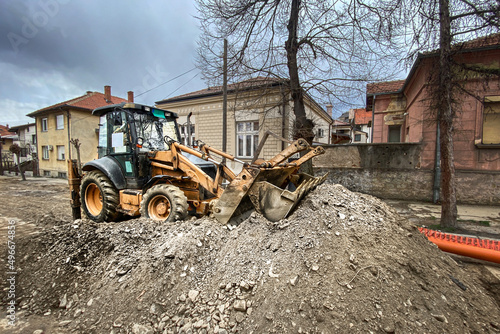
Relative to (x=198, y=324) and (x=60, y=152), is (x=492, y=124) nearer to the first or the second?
(x=198, y=324)

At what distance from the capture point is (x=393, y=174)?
27.8 feet

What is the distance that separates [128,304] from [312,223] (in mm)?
2195

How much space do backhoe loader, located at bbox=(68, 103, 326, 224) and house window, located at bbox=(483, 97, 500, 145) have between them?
23.5ft

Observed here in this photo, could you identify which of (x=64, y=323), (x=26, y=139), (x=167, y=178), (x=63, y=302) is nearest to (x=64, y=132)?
(x=26, y=139)

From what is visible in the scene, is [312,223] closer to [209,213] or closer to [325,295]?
[325,295]

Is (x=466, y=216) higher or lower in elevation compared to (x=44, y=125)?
lower

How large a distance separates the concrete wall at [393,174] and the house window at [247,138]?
14.9 feet

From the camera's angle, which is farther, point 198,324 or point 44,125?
point 44,125

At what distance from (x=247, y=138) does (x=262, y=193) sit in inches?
397

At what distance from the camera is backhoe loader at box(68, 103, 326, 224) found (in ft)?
11.7

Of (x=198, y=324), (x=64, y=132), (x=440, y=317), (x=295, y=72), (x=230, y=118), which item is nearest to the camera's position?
(x=440, y=317)

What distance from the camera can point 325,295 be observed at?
2256 millimetres

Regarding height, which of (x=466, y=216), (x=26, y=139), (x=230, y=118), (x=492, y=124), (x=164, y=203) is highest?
(x=230, y=118)

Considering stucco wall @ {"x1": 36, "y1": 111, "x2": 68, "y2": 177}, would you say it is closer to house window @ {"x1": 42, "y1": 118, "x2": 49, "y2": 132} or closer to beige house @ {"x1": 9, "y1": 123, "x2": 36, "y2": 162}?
house window @ {"x1": 42, "y1": 118, "x2": 49, "y2": 132}
